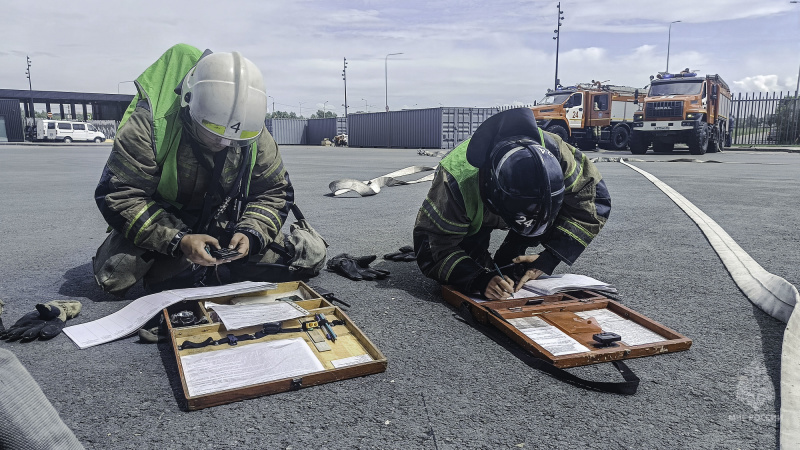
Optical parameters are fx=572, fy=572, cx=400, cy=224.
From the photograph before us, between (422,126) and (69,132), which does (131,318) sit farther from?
(69,132)

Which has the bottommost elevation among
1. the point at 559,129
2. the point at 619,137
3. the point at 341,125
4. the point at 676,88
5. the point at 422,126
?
the point at 619,137

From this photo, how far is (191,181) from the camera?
341 cm

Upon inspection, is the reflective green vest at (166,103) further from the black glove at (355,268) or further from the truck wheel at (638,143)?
the truck wheel at (638,143)

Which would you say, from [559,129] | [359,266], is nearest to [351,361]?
[359,266]

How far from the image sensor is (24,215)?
654cm

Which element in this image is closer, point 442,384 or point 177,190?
point 442,384

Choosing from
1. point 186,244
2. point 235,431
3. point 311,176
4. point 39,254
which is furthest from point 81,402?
point 311,176

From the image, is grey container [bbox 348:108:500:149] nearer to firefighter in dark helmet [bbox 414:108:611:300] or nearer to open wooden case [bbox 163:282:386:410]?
firefighter in dark helmet [bbox 414:108:611:300]

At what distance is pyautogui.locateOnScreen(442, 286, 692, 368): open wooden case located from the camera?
2436 millimetres

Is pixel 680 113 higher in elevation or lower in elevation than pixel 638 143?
higher

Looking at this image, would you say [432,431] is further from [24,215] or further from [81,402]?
[24,215]

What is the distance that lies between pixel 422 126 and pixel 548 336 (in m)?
32.7

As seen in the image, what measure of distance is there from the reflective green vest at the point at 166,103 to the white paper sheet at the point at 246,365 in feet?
4.41

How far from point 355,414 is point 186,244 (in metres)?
1.61
